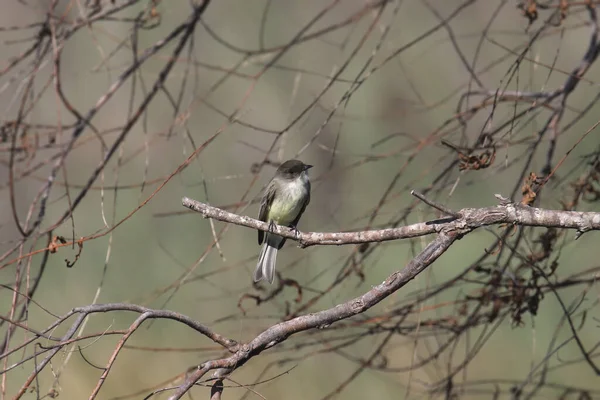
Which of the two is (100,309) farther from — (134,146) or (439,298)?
(134,146)

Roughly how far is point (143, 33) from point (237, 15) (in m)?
0.97

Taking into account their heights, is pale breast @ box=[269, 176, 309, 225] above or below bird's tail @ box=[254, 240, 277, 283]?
above

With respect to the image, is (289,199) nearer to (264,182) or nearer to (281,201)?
(281,201)

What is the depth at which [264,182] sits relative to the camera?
595 centimetres

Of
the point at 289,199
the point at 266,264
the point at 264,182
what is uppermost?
the point at 264,182

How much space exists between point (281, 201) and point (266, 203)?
106 millimetres

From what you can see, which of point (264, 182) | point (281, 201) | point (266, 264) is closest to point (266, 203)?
point (281, 201)

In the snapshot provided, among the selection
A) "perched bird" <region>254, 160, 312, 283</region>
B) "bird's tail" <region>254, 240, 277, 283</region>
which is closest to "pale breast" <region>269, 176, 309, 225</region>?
"perched bird" <region>254, 160, 312, 283</region>

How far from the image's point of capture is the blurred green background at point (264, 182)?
4.87m

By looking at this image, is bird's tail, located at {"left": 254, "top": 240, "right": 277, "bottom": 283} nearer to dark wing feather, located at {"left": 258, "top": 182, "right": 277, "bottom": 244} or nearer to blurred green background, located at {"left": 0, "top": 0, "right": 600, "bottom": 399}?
dark wing feather, located at {"left": 258, "top": 182, "right": 277, "bottom": 244}

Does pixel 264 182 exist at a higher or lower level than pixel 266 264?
higher

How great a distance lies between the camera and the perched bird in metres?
4.50

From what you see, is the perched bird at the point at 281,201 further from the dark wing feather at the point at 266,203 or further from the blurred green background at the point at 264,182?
the blurred green background at the point at 264,182

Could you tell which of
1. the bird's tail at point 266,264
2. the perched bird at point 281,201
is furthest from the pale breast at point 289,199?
the bird's tail at point 266,264
